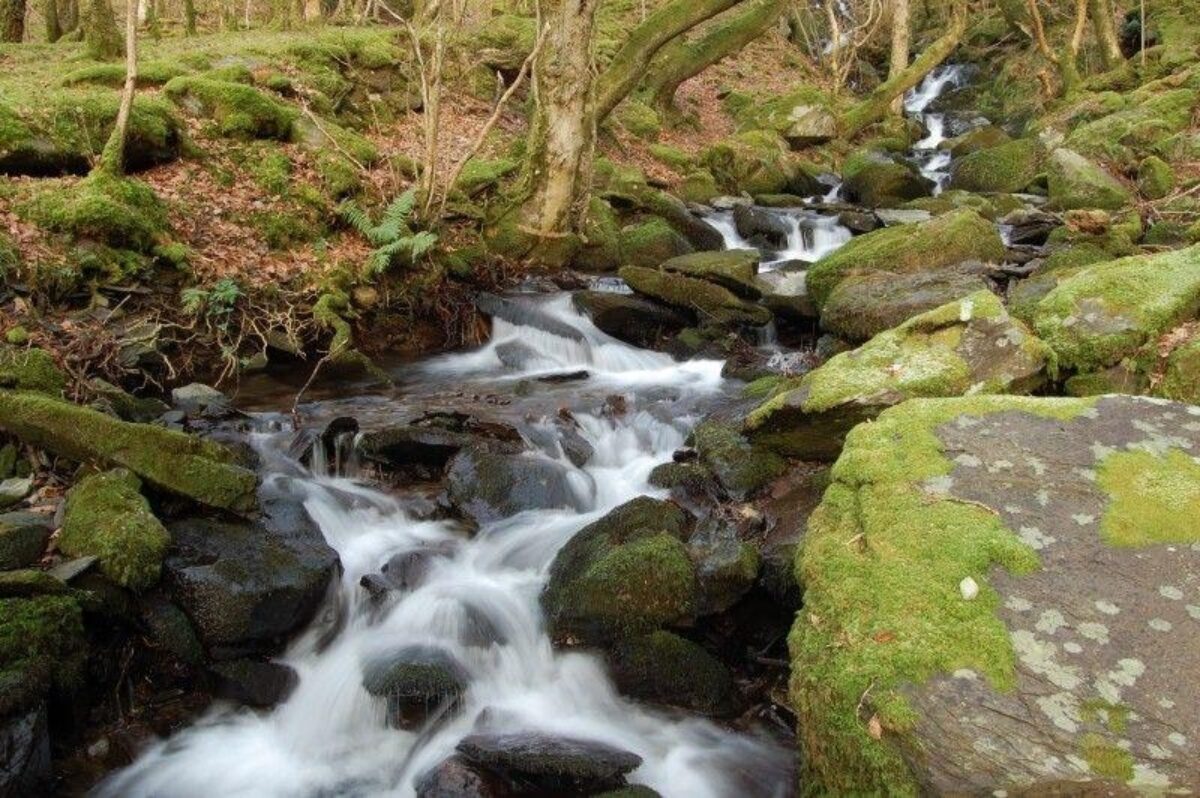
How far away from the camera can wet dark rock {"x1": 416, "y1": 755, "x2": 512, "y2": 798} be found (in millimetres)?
3998

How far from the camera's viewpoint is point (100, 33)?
44.1 feet

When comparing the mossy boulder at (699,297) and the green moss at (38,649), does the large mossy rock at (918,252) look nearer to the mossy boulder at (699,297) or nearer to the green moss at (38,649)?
the mossy boulder at (699,297)

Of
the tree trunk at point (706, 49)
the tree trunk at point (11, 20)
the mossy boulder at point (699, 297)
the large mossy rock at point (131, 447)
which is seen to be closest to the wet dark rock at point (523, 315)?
the mossy boulder at point (699, 297)

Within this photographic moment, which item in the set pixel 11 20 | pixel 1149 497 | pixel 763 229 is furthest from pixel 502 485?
pixel 11 20

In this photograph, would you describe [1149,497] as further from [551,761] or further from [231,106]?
[231,106]

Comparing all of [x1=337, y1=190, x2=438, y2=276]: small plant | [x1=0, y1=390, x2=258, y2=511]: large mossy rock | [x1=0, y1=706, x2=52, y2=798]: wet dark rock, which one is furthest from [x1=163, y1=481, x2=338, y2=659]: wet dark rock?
[x1=337, y1=190, x2=438, y2=276]: small plant

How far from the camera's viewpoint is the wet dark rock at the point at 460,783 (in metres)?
4.00

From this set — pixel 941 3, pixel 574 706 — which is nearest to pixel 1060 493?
pixel 574 706

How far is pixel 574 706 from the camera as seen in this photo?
189 inches

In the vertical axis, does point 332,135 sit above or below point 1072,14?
below

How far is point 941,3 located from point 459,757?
117ft

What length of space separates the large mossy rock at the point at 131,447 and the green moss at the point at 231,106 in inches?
252

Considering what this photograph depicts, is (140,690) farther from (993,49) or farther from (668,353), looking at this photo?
(993,49)

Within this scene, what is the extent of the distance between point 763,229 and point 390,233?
6.69m
